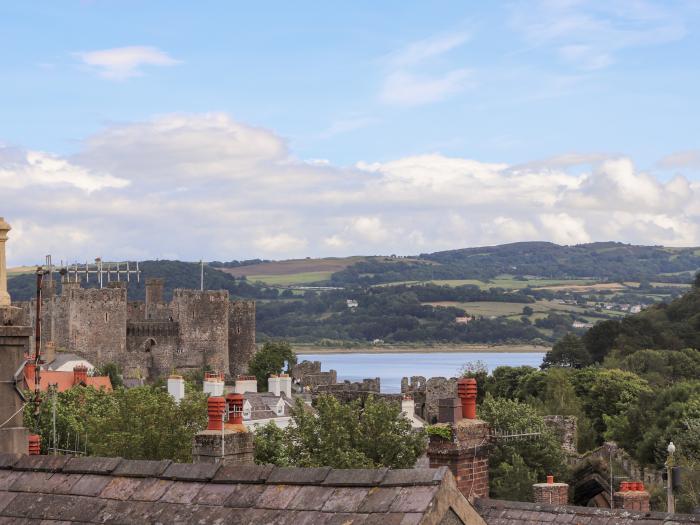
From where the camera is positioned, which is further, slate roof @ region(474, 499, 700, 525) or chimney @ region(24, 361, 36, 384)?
slate roof @ region(474, 499, 700, 525)

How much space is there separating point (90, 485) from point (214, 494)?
0.80 m

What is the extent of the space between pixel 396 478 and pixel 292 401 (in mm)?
39314

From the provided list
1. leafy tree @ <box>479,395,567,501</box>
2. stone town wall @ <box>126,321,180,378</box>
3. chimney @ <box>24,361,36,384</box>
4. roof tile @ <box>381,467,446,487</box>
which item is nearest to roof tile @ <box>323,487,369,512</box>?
roof tile @ <box>381,467,446,487</box>

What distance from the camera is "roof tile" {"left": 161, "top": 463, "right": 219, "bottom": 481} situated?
6926 millimetres

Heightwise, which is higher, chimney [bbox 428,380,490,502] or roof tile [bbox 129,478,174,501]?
roof tile [bbox 129,478,174,501]

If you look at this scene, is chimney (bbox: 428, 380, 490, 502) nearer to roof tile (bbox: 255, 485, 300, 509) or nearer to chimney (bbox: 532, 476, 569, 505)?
chimney (bbox: 532, 476, 569, 505)

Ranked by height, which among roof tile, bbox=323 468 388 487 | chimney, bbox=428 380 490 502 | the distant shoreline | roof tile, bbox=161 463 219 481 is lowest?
the distant shoreline

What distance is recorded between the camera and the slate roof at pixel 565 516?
1077 cm

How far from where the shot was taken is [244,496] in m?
6.69

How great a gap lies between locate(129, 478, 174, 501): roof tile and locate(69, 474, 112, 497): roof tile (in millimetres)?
234

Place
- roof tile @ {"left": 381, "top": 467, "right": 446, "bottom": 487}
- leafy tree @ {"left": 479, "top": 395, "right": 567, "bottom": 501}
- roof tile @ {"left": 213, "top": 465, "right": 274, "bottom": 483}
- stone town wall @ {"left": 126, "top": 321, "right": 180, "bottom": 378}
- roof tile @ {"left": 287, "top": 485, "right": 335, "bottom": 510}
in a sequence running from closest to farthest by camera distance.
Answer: roof tile @ {"left": 381, "top": 467, "right": 446, "bottom": 487}, roof tile @ {"left": 287, "top": 485, "right": 335, "bottom": 510}, roof tile @ {"left": 213, "top": 465, "right": 274, "bottom": 483}, leafy tree @ {"left": 479, "top": 395, "right": 567, "bottom": 501}, stone town wall @ {"left": 126, "top": 321, "right": 180, "bottom": 378}

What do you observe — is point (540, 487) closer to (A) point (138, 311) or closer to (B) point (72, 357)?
(B) point (72, 357)

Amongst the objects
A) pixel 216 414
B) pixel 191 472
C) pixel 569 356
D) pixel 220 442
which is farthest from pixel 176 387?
pixel 569 356

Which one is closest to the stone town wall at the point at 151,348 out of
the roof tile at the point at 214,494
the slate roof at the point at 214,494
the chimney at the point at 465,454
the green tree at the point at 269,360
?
the green tree at the point at 269,360
